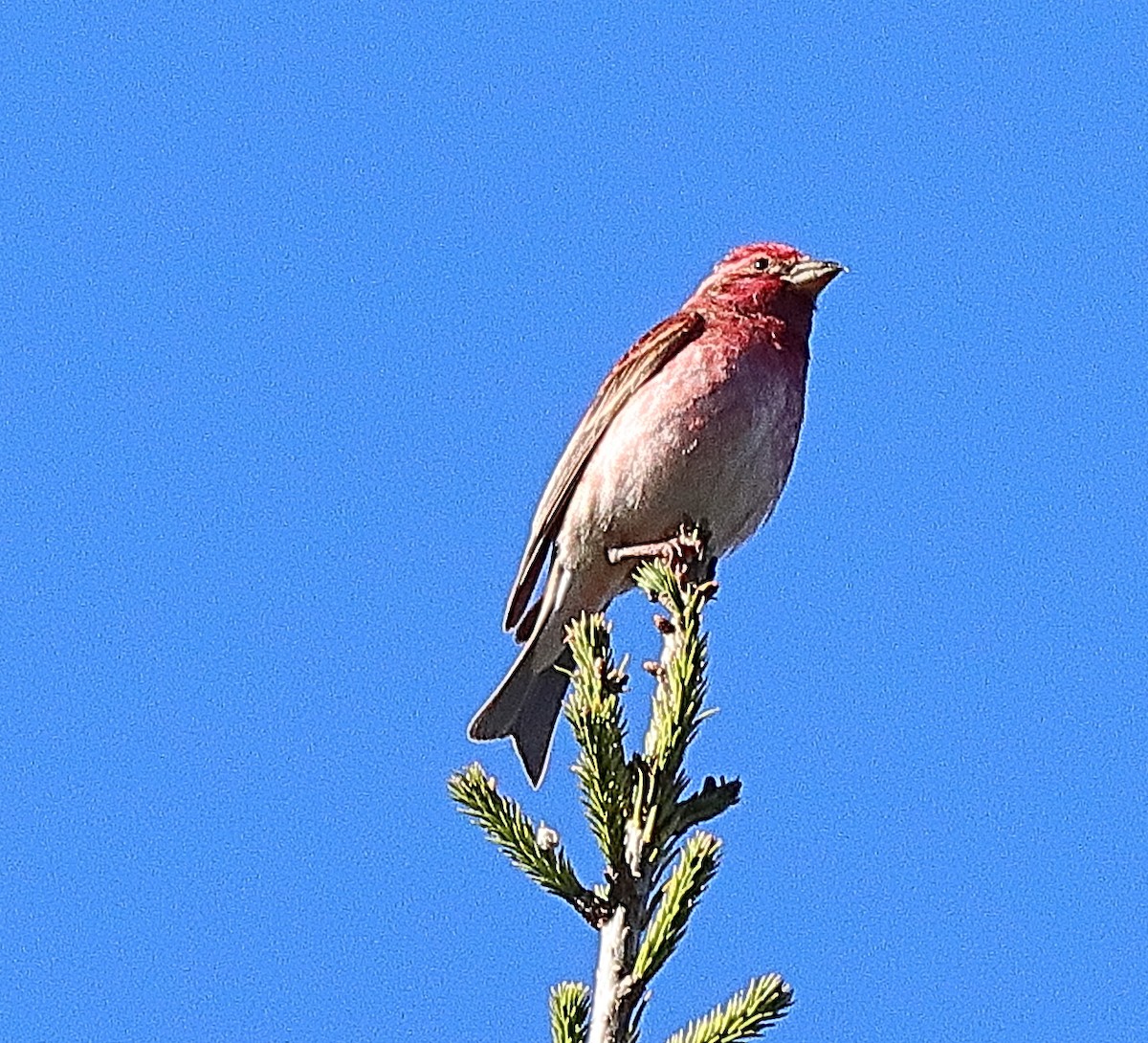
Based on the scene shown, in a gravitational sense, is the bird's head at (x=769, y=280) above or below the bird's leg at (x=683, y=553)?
above

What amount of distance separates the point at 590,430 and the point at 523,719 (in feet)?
4.14

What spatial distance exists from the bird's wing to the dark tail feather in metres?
0.47

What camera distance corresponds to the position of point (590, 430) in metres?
7.32

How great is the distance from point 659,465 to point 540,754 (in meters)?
1.21

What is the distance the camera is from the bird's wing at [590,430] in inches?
281

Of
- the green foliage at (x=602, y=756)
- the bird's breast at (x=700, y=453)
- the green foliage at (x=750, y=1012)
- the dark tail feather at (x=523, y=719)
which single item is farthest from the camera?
the dark tail feather at (x=523, y=719)

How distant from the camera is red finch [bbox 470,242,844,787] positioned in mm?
6715

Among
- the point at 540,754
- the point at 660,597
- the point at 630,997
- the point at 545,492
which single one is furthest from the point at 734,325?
the point at 630,997

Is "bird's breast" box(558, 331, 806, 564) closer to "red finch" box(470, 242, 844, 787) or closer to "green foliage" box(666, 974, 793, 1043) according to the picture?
"red finch" box(470, 242, 844, 787)

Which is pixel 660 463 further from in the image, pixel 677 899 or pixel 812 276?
pixel 677 899

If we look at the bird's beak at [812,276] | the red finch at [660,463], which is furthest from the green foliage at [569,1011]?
the bird's beak at [812,276]

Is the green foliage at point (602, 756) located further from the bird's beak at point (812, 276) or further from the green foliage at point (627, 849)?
the bird's beak at point (812, 276)

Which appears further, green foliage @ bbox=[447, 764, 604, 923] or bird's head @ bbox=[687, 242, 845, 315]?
bird's head @ bbox=[687, 242, 845, 315]

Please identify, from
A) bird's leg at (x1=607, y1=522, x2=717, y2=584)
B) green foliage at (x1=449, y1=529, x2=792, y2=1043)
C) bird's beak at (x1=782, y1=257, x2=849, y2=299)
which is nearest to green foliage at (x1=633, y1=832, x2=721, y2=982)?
green foliage at (x1=449, y1=529, x2=792, y2=1043)
